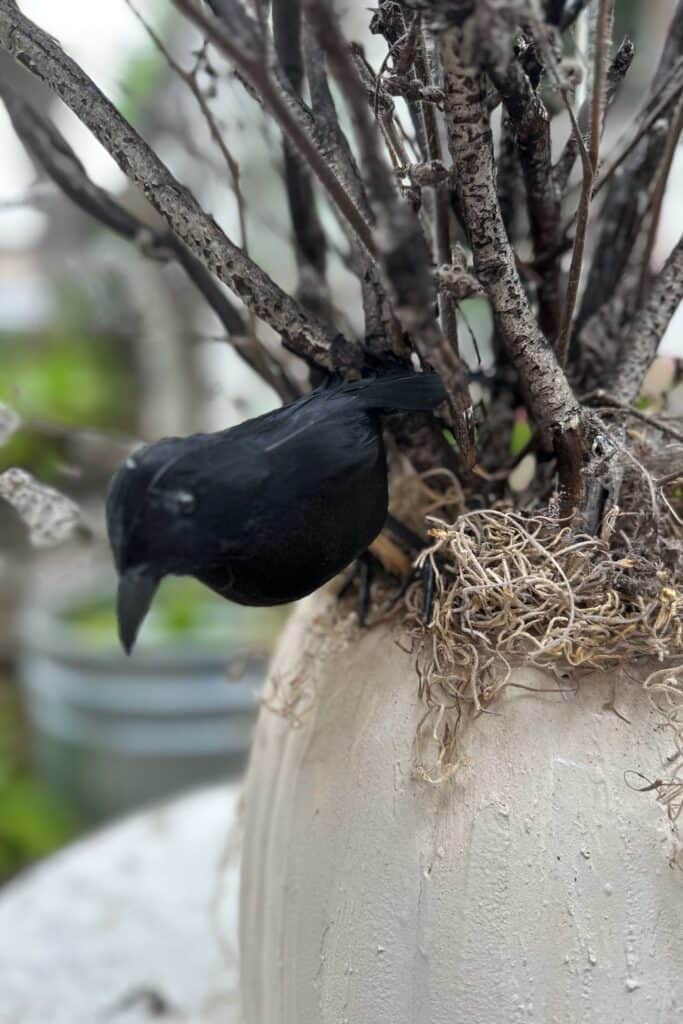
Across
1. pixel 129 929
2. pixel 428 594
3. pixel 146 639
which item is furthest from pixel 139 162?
pixel 146 639

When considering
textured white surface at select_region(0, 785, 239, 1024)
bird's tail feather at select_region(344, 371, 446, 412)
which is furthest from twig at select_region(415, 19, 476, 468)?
textured white surface at select_region(0, 785, 239, 1024)

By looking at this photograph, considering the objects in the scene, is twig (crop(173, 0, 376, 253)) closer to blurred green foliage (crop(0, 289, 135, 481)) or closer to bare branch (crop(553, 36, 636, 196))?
bare branch (crop(553, 36, 636, 196))

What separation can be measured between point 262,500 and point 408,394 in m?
0.06

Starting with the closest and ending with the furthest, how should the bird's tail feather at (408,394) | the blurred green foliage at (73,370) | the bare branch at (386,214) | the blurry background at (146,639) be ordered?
the bare branch at (386,214) → the bird's tail feather at (408,394) → the blurry background at (146,639) → the blurred green foliage at (73,370)

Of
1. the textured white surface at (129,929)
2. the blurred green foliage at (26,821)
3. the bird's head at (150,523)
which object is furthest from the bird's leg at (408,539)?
the blurred green foliage at (26,821)

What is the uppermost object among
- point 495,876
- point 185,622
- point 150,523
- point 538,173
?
point 538,173

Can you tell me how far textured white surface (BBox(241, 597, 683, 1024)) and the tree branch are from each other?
0.47ft

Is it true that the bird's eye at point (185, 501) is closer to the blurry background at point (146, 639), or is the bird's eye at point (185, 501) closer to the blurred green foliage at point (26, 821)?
the blurry background at point (146, 639)

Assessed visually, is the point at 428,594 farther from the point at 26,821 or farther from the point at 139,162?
the point at 26,821

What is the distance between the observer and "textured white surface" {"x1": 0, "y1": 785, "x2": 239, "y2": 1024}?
1.77 ft

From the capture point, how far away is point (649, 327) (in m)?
0.36

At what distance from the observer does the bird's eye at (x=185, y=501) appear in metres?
0.27

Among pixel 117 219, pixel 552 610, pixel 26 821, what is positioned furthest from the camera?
pixel 26 821

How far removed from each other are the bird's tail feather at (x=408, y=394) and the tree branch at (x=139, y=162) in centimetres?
4
